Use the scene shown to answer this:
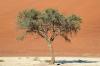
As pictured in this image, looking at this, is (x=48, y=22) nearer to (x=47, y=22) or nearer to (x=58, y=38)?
(x=47, y=22)

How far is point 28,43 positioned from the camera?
46875 millimetres

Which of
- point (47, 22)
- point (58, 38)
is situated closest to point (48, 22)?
point (47, 22)

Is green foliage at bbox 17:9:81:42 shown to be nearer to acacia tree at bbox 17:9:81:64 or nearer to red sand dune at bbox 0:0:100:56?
acacia tree at bbox 17:9:81:64

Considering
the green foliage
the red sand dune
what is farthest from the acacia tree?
the red sand dune

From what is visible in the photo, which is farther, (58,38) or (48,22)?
(58,38)

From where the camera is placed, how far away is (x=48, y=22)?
30.9 meters

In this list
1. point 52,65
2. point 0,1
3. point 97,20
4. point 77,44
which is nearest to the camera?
point 52,65

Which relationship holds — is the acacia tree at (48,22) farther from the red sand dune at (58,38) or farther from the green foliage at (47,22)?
the red sand dune at (58,38)

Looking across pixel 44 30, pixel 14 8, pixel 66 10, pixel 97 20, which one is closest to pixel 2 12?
pixel 14 8

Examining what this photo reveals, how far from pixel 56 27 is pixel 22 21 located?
2.32 metres

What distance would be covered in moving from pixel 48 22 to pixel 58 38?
16.5 metres

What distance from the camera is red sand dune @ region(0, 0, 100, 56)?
146 feet

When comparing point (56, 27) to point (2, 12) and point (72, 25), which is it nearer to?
point (72, 25)

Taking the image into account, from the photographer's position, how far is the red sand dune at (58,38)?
44.6 metres
